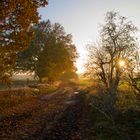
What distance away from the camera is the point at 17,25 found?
24500 mm

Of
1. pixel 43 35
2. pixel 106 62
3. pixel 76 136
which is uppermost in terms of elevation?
pixel 43 35

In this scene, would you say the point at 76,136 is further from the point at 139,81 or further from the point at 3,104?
the point at 3,104

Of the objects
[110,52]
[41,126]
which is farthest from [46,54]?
[41,126]

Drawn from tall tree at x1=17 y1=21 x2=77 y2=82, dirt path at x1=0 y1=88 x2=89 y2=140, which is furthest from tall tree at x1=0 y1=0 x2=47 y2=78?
tall tree at x1=17 y1=21 x2=77 y2=82

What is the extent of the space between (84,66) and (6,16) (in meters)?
19.6

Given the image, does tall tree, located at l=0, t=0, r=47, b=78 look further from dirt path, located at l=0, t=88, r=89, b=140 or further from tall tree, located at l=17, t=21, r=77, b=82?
tall tree, located at l=17, t=21, r=77, b=82

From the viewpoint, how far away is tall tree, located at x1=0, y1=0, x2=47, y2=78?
23.6m

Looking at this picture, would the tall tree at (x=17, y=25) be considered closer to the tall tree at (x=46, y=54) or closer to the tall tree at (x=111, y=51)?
the tall tree at (x=111, y=51)

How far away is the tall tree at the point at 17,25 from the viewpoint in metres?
23.6

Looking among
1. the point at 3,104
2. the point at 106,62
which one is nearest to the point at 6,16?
the point at 3,104

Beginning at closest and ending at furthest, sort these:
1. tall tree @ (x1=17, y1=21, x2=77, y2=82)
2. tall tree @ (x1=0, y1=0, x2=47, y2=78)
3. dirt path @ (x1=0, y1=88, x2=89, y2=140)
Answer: dirt path @ (x1=0, y1=88, x2=89, y2=140) < tall tree @ (x1=0, y1=0, x2=47, y2=78) < tall tree @ (x1=17, y1=21, x2=77, y2=82)

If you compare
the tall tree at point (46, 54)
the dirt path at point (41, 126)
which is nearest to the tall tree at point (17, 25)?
the dirt path at point (41, 126)

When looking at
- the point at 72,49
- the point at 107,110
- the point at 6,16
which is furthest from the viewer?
the point at 72,49

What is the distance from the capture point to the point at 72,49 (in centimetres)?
8550
